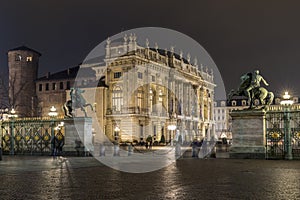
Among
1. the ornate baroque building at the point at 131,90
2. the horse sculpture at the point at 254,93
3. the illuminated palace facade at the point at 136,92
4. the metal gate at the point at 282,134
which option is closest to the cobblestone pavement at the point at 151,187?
the metal gate at the point at 282,134

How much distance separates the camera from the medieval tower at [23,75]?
9000cm

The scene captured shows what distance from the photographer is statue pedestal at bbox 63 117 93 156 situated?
2933 centimetres

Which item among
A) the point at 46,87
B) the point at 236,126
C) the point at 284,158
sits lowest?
the point at 284,158

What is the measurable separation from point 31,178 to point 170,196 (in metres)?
6.01

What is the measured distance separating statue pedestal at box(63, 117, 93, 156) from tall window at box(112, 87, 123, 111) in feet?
141

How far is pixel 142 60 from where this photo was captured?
7406 cm

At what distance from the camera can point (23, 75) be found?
90688mm

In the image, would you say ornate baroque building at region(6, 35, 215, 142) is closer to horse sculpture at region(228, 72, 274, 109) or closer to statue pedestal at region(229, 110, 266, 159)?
statue pedestal at region(229, 110, 266, 159)

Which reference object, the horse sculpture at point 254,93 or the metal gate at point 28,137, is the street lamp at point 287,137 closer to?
the horse sculpture at point 254,93

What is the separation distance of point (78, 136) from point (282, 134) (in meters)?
13.5

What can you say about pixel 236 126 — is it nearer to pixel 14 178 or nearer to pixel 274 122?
pixel 274 122

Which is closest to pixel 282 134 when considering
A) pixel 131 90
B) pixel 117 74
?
pixel 131 90

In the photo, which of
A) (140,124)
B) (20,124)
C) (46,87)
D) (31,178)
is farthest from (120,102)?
(31,178)

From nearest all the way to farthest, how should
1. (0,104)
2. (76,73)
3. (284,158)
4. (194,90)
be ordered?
(284,158), (0,104), (76,73), (194,90)
